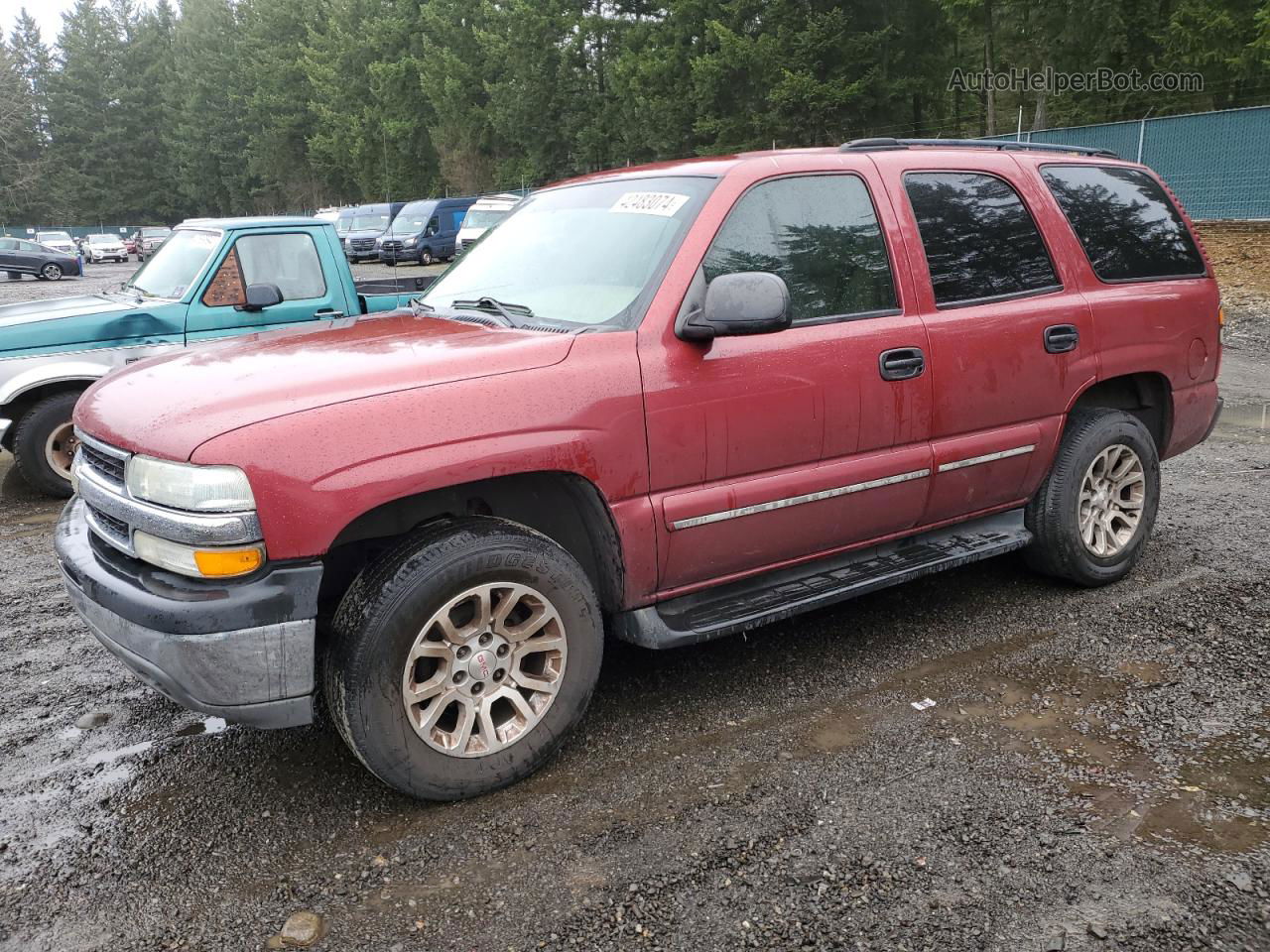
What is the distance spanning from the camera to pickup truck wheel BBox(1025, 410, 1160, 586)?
4.51m

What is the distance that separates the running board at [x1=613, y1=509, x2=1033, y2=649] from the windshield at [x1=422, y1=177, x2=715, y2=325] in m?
1.04

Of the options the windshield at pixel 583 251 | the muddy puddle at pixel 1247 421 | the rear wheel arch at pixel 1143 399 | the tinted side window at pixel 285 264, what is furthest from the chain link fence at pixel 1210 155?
the windshield at pixel 583 251

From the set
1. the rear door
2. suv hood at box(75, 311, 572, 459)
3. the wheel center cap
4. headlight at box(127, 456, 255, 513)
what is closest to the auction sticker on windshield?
suv hood at box(75, 311, 572, 459)

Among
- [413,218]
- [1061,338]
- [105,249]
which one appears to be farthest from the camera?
[105,249]

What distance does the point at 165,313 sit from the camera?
6934 millimetres

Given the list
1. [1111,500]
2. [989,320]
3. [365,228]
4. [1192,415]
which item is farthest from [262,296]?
[365,228]

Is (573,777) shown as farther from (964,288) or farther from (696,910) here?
(964,288)

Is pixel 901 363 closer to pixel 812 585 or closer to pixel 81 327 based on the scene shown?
pixel 812 585

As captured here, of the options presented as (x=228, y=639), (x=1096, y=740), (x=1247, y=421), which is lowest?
(x=1247, y=421)

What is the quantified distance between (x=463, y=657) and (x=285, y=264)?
5.09m

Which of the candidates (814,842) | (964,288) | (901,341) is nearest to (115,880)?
(814,842)

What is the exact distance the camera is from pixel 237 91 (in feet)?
260

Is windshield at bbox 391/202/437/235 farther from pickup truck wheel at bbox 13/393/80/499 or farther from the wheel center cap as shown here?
the wheel center cap

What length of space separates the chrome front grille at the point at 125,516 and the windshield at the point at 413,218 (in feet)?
97.2
